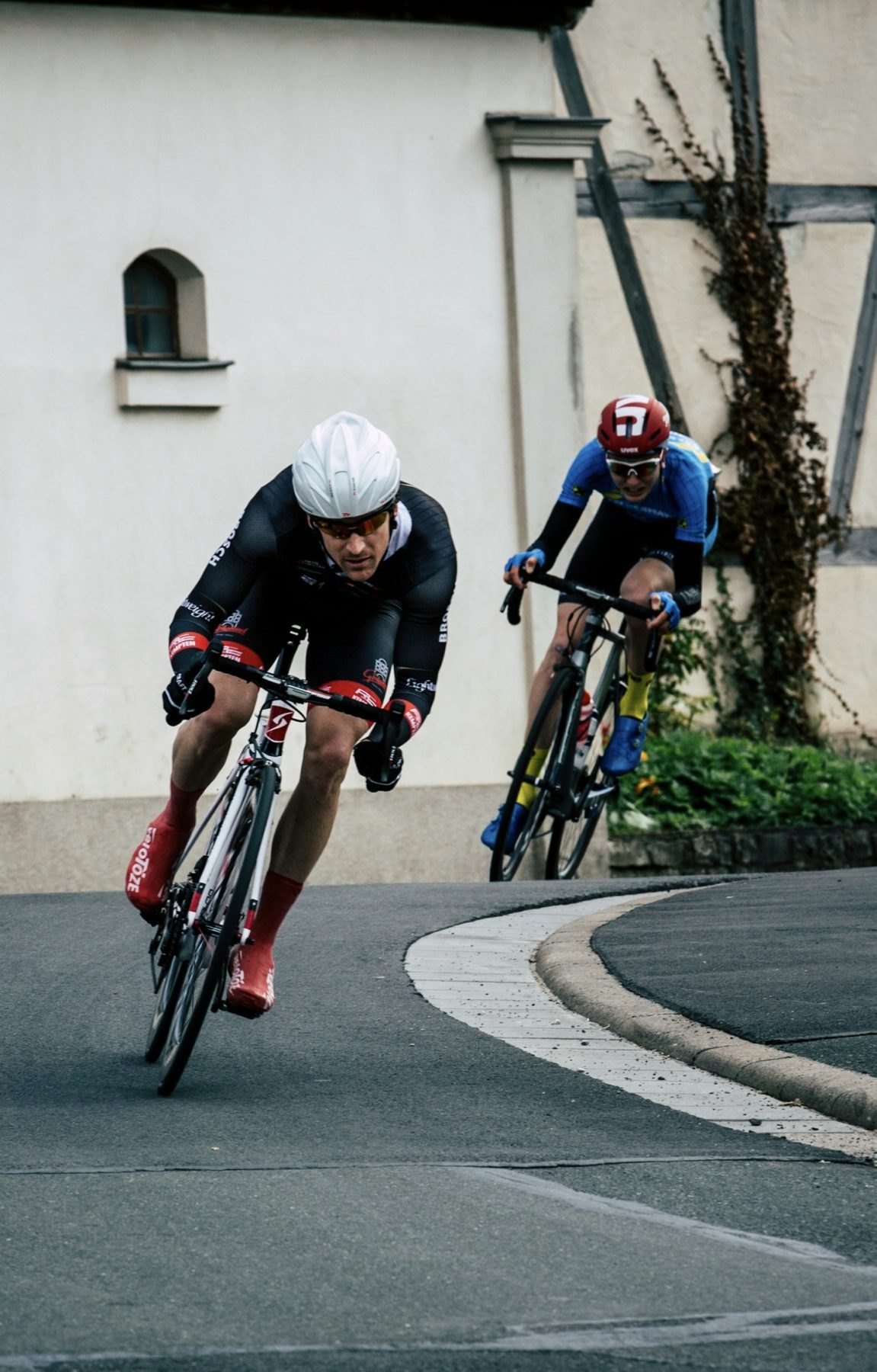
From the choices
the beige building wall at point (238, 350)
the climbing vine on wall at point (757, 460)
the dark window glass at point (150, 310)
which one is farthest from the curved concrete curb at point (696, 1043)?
the climbing vine on wall at point (757, 460)

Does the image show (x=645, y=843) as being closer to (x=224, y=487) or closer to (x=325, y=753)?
(x=224, y=487)

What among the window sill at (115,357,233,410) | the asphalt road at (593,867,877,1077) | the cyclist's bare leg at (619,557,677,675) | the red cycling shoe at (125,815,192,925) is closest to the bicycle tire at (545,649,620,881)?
the cyclist's bare leg at (619,557,677,675)

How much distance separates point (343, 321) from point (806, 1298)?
1103 centimetres

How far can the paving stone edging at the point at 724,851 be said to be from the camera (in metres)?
15.3

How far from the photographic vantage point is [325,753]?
6438 millimetres

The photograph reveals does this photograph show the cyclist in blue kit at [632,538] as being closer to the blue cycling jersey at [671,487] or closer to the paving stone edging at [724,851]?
Result: the blue cycling jersey at [671,487]

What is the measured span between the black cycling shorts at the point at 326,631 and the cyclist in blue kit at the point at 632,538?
385cm

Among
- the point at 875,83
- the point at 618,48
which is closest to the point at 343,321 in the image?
the point at 618,48

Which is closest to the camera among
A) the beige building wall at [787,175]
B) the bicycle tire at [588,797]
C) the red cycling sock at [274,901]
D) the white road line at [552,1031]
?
the white road line at [552,1031]

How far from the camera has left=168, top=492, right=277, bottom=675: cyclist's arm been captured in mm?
6504

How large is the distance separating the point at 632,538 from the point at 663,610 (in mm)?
556

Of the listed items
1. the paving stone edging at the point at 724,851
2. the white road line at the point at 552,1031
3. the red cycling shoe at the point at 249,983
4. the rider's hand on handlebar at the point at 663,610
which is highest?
the rider's hand on handlebar at the point at 663,610

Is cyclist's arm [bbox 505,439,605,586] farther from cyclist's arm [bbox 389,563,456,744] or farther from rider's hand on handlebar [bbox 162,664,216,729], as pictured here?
rider's hand on handlebar [bbox 162,664,216,729]

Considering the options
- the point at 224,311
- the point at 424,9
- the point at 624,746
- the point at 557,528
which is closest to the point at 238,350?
the point at 224,311
